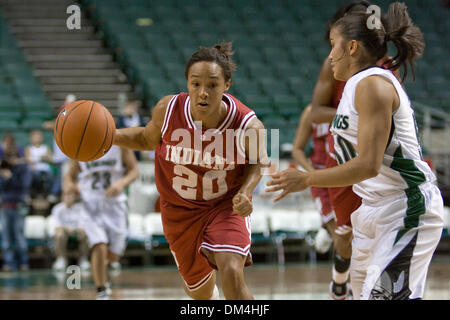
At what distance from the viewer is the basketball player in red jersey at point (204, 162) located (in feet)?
11.0

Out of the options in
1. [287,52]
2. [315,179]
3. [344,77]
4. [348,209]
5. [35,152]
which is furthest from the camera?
[287,52]

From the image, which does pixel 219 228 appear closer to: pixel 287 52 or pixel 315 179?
pixel 315 179

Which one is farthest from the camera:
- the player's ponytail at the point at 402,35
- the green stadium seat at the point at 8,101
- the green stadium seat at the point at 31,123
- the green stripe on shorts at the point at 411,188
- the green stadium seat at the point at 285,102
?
the green stadium seat at the point at 285,102

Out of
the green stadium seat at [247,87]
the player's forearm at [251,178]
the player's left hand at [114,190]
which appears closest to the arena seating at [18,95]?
the green stadium seat at [247,87]

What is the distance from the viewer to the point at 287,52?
1323cm

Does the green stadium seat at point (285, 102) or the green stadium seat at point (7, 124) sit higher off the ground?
the green stadium seat at point (285, 102)

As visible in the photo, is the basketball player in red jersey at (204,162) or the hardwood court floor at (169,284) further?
the hardwood court floor at (169,284)

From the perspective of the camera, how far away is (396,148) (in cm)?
264

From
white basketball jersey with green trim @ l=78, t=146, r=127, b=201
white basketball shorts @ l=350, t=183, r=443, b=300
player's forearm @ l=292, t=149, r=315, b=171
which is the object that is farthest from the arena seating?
white basketball shorts @ l=350, t=183, r=443, b=300

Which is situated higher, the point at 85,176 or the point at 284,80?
the point at 284,80

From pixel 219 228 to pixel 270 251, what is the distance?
587cm

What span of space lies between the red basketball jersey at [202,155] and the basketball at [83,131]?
0.33 m

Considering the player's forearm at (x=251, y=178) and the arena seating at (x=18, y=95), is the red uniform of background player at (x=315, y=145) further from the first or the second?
the arena seating at (x=18, y=95)

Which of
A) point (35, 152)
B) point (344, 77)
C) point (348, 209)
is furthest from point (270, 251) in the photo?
point (344, 77)
